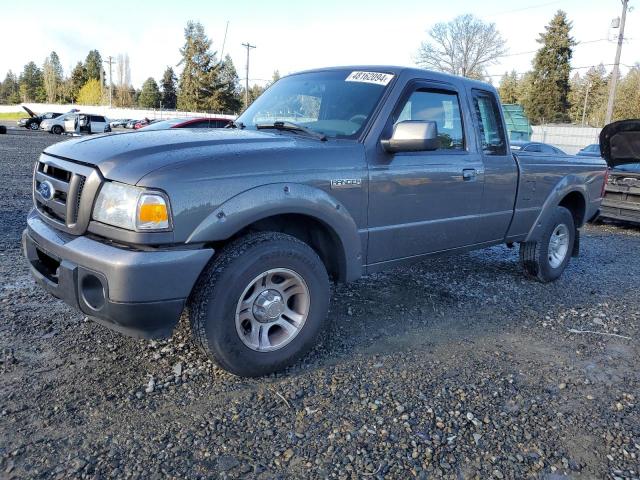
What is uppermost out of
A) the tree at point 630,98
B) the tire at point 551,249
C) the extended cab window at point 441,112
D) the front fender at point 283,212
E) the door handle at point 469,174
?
the tree at point 630,98

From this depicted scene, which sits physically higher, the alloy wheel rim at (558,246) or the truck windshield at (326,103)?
the truck windshield at (326,103)

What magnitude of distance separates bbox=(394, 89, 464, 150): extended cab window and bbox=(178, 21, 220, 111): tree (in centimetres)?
5960

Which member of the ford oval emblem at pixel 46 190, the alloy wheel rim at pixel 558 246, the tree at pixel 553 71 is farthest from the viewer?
the tree at pixel 553 71

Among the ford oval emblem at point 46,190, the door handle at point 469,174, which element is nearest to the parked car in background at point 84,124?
the ford oval emblem at point 46,190

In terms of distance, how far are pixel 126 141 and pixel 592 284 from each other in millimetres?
4876

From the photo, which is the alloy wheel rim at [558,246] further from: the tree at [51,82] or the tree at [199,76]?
the tree at [51,82]

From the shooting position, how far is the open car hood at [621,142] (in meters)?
7.34

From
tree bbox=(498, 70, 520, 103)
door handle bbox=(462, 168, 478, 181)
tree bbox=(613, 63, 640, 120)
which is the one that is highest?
tree bbox=(498, 70, 520, 103)

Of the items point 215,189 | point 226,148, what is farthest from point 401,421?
point 226,148

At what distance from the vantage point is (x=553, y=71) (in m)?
58.0

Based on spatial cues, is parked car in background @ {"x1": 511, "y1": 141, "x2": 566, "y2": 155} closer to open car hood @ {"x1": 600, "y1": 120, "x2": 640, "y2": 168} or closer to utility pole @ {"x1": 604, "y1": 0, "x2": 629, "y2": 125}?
open car hood @ {"x1": 600, "y1": 120, "x2": 640, "y2": 168}

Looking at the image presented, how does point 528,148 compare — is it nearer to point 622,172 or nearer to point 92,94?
point 622,172

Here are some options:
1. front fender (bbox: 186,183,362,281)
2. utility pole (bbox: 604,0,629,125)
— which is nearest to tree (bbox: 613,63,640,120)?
utility pole (bbox: 604,0,629,125)

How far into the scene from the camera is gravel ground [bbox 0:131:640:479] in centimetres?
236
